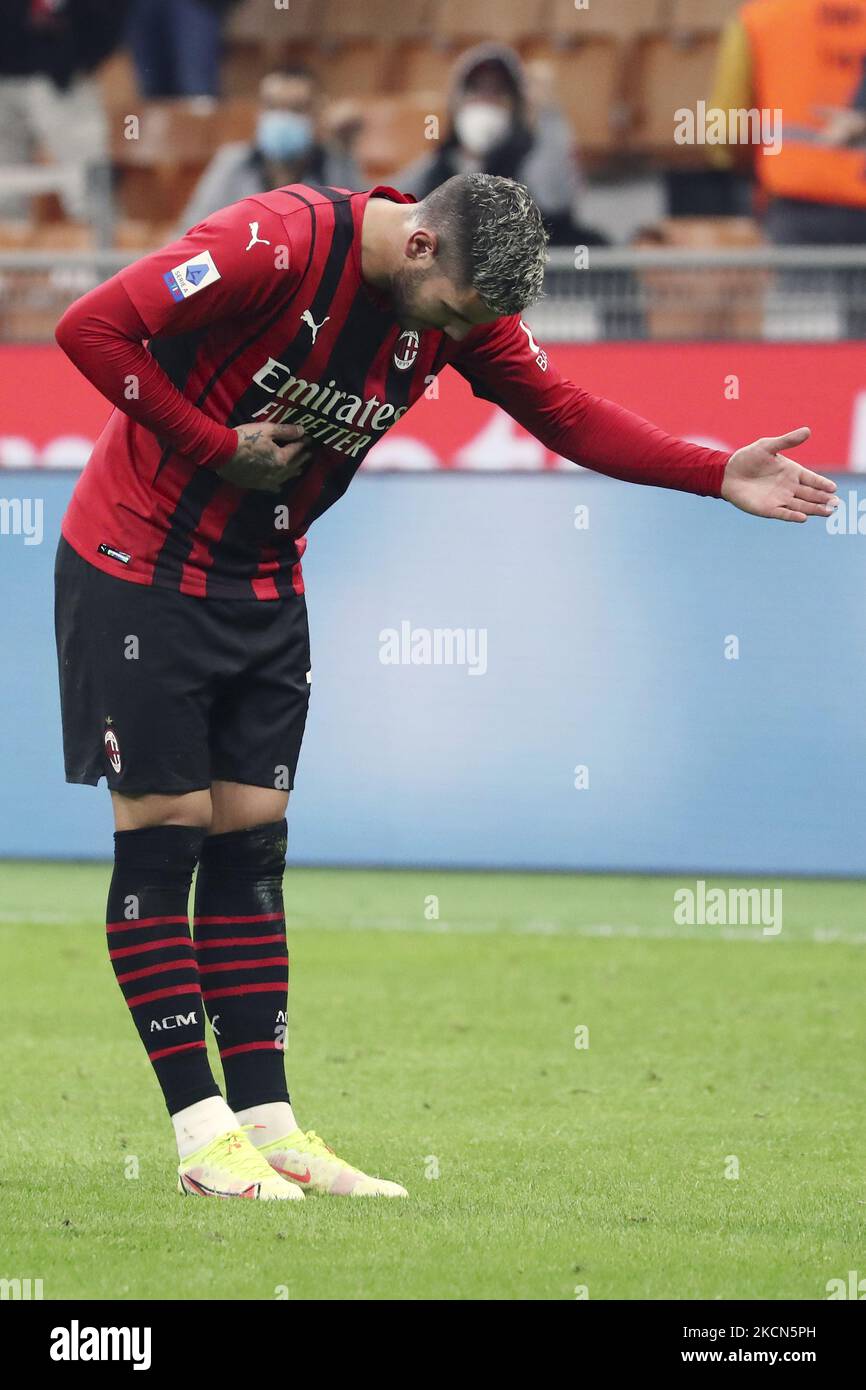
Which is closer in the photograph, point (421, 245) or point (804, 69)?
point (421, 245)

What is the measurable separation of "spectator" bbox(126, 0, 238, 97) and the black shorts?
32.3 feet

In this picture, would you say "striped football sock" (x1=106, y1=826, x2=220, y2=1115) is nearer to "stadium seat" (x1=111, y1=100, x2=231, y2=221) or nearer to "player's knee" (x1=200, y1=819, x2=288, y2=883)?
"player's knee" (x1=200, y1=819, x2=288, y2=883)

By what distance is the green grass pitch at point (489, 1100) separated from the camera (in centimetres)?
365

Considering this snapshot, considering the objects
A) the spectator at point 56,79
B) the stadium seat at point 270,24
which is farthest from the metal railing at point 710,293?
the stadium seat at point 270,24

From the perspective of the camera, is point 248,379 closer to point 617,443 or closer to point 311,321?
point 311,321

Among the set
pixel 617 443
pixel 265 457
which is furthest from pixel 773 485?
pixel 265 457

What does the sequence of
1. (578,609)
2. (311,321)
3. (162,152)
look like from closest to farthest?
(311,321) < (578,609) < (162,152)

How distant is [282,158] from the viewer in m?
10.9

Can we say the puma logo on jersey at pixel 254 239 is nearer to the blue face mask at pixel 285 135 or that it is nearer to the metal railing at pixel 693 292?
the metal railing at pixel 693 292

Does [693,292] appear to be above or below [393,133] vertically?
below

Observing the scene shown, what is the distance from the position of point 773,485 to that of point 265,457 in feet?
3.33

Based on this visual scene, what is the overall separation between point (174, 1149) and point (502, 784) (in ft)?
12.7

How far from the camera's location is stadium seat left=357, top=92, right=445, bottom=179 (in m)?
12.6
